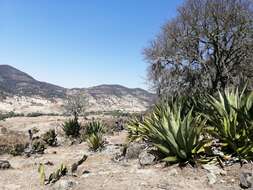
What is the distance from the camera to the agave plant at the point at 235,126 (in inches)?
334

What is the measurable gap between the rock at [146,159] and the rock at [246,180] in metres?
2.39

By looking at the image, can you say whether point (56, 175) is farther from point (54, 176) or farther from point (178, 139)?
point (178, 139)

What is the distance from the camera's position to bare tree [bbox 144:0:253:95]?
21.0 metres

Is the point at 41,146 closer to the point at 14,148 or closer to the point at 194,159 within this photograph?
the point at 14,148

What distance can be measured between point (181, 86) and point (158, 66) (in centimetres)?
168

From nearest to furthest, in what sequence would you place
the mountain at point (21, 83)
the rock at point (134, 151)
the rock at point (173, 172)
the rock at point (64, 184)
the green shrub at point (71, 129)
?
the rock at point (173, 172)
the rock at point (64, 184)
the rock at point (134, 151)
the green shrub at point (71, 129)
the mountain at point (21, 83)

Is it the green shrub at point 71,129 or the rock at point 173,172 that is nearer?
the rock at point 173,172

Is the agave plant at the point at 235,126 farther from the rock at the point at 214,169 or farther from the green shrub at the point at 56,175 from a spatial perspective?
the green shrub at the point at 56,175

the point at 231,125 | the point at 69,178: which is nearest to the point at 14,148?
the point at 69,178

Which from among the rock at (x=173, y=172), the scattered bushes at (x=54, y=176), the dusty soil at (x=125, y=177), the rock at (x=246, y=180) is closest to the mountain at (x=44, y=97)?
the dusty soil at (x=125, y=177)

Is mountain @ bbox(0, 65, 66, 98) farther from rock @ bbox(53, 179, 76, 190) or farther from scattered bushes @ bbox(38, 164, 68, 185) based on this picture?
rock @ bbox(53, 179, 76, 190)

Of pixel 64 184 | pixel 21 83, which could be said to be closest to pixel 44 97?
pixel 21 83

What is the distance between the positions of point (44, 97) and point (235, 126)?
118 m

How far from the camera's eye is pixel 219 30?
21.1 m
